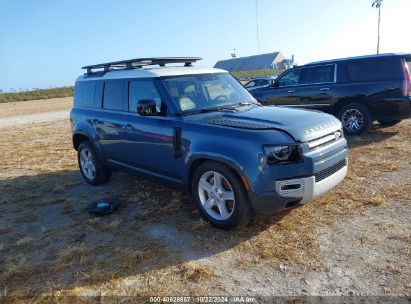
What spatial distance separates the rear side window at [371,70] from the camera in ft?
26.2

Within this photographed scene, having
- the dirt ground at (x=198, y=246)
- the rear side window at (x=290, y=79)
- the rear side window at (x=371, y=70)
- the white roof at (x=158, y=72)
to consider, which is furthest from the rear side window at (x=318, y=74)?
the white roof at (x=158, y=72)

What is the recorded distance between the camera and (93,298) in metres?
3.21

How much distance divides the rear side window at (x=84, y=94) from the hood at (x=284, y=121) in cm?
282

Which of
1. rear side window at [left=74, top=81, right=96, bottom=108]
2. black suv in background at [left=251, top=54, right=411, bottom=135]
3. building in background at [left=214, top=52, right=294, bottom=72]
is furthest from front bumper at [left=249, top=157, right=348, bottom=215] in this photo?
building in background at [left=214, top=52, right=294, bottom=72]

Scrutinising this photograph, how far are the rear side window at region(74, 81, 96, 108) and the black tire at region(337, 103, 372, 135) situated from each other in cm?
584

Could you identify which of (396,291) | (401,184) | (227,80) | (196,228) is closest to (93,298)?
(196,228)

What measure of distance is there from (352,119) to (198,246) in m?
6.28

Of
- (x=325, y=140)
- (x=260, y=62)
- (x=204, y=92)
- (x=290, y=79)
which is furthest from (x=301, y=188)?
(x=260, y=62)

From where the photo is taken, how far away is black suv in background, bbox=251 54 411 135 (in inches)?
313

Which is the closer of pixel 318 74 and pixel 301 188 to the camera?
pixel 301 188

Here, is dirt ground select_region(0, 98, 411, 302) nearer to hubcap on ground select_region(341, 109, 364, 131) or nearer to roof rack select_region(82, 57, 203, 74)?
roof rack select_region(82, 57, 203, 74)

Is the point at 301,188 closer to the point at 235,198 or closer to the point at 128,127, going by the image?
the point at 235,198

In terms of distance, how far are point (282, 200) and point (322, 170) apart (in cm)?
58

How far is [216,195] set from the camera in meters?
4.23
